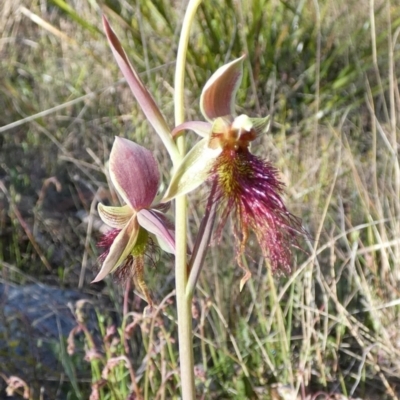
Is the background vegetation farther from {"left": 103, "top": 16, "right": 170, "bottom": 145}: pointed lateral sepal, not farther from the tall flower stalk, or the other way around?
{"left": 103, "top": 16, "right": 170, "bottom": 145}: pointed lateral sepal

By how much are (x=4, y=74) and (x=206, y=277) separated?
1.63 m

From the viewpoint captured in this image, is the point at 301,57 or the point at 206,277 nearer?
the point at 206,277

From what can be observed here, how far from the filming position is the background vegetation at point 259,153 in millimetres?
1406

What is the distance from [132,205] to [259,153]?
1.32 metres

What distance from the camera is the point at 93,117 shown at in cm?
240

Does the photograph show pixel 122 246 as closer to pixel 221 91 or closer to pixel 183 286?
pixel 183 286

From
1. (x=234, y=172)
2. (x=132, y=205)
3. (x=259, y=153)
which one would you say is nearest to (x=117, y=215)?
(x=132, y=205)

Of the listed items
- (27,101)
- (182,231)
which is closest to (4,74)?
(27,101)

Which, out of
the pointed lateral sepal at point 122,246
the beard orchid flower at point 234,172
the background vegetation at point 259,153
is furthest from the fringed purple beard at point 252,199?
the background vegetation at point 259,153

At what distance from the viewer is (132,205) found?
64 cm

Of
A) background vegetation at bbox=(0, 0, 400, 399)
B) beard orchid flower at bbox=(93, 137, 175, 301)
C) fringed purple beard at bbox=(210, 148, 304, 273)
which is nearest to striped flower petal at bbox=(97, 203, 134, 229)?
beard orchid flower at bbox=(93, 137, 175, 301)

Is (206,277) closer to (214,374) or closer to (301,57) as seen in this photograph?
(214,374)

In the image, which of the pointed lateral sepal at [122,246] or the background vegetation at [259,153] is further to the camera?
the background vegetation at [259,153]

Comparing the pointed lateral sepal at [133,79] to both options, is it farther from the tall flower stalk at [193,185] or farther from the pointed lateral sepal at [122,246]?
the pointed lateral sepal at [122,246]
